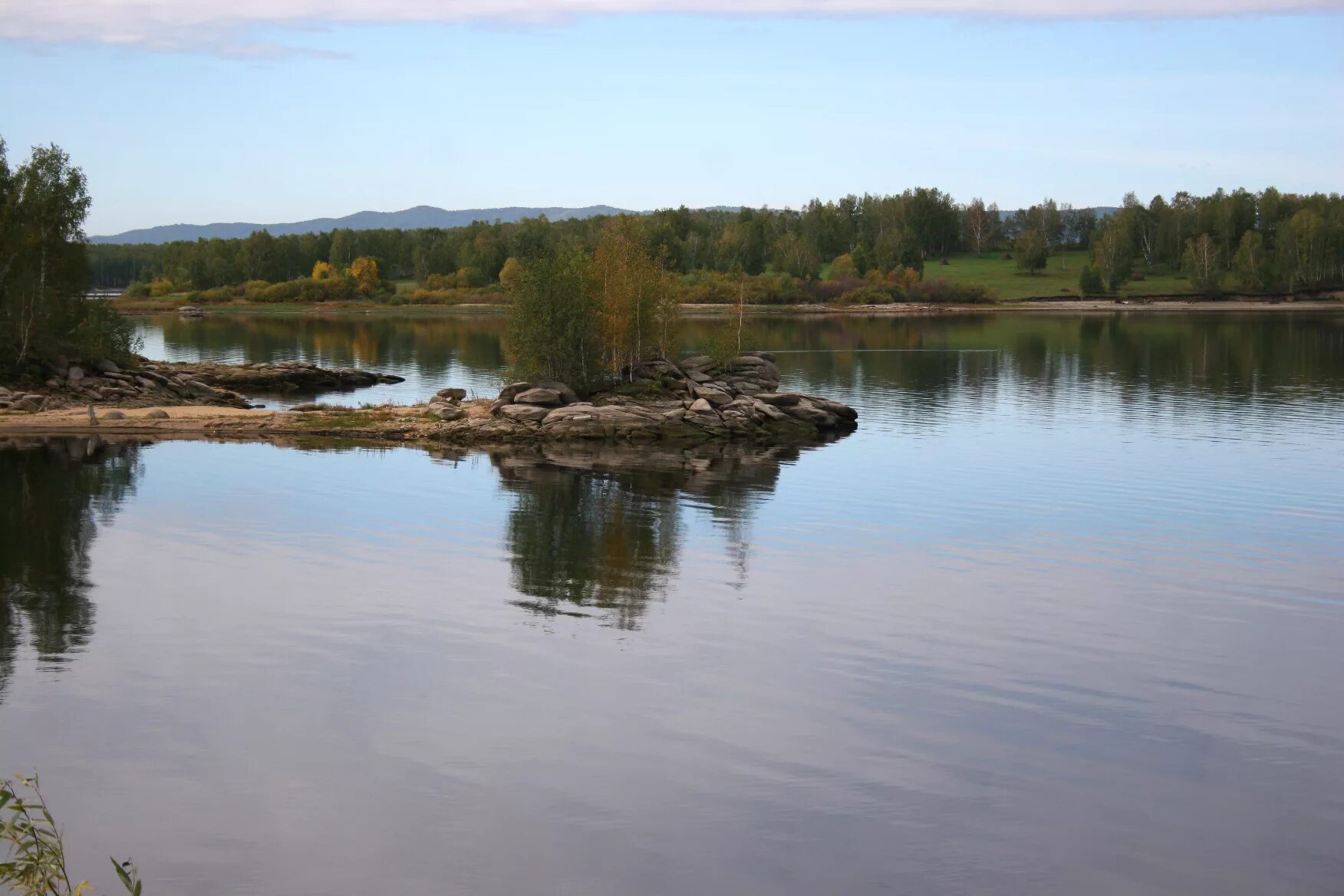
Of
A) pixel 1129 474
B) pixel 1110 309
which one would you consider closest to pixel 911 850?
pixel 1129 474

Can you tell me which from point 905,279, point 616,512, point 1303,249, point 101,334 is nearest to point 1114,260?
point 1303,249

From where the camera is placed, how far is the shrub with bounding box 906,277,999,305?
19000 cm

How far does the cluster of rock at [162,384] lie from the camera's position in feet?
190

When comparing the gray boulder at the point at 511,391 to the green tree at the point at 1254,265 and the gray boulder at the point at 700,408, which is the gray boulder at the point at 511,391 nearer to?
the gray boulder at the point at 700,408

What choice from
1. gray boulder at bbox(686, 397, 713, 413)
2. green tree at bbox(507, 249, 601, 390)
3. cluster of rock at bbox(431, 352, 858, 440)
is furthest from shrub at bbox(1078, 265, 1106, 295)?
green tree at bbox(507, 249, 601, 390)

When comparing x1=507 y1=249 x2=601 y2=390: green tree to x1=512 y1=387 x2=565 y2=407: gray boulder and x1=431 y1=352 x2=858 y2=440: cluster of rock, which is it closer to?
x1=431 y1=352 x2=858 y2=440: cluster of rock

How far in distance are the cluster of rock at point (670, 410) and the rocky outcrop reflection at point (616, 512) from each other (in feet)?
5.04

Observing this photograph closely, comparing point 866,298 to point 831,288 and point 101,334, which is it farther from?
point 101,334

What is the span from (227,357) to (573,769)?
289 feet

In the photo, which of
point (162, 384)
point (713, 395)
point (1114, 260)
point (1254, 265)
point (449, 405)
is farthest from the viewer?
point (1114, 260)

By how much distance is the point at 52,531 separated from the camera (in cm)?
3472

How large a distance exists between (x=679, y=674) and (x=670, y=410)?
34.7m

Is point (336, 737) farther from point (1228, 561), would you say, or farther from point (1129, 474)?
point (1129, 474)

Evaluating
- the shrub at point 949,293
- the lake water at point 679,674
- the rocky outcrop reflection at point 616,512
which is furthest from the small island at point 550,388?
the shrub at point 949,293
